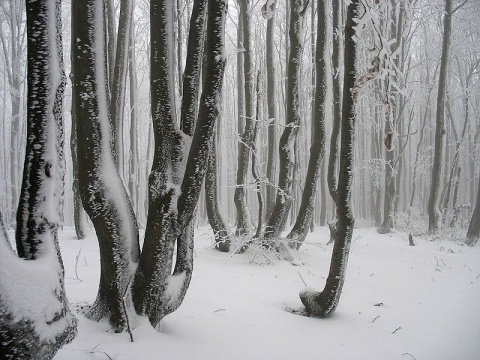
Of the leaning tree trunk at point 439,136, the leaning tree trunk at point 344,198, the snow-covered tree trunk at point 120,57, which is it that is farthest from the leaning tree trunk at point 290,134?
the leaning tree trunk at point 439,136

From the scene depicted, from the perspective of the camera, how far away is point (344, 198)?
9.84ft

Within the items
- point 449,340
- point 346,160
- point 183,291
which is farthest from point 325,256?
point 183,291

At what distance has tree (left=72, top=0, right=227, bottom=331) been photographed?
2.27 meters

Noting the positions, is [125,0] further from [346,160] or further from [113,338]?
[113,338]

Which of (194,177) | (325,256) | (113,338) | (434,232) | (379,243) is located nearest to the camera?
(113,338)

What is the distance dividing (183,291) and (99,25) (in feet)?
7.10

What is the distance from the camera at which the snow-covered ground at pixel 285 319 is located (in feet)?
7.45

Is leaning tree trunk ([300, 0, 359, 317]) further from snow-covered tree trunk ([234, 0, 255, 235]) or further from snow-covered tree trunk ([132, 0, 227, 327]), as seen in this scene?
snow-covered tree trunk ([234, 0, 255, 235])

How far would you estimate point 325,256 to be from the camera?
652 centimetres

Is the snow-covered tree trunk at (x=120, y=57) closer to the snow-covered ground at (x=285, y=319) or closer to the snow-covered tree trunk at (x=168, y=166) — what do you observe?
the snow-covered ground at (x=285, y=319)

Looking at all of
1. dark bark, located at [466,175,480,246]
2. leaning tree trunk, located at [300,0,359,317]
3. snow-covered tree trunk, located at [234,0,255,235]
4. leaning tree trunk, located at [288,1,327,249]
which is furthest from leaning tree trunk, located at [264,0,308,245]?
dark bark, located at [466,175,480,246]

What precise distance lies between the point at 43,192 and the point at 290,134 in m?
4.52

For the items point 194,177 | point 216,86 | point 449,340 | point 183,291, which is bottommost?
point 449,340

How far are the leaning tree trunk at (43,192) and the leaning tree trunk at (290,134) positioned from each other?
4206 millimetres
